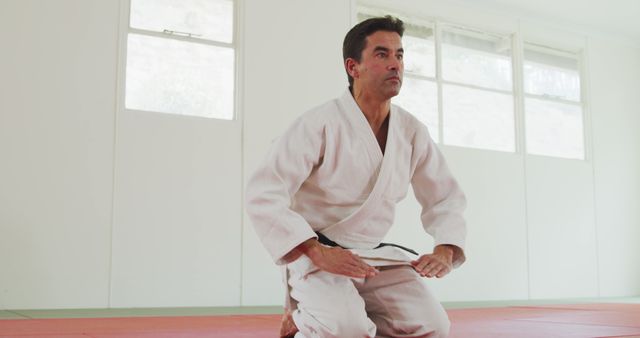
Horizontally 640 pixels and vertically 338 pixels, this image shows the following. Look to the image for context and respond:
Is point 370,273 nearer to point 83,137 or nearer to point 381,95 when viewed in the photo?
point 381,95

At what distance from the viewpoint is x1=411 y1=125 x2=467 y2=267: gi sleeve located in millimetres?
2645

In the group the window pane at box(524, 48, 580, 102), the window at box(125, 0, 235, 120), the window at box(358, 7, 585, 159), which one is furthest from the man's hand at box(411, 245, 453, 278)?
the window pane at box(524, 48, 580, 102)

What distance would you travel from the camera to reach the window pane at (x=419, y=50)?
7.84 m

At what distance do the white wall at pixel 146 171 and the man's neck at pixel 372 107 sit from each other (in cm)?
367

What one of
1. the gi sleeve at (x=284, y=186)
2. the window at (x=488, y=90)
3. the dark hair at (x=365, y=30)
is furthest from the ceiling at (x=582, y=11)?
the gi sleeve at (x=284, y=186)

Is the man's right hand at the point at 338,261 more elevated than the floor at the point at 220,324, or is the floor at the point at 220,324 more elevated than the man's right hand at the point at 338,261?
the man's right hand at the point at 338,261

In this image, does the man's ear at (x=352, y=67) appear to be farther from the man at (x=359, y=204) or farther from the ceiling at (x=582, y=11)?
the ceiling at (x=582, y=11)

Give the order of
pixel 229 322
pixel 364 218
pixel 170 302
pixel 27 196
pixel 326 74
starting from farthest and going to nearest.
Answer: pixel 326 74 → pixel 170 302 → pixel 27 196 → pixel 229 322 → pixel 364 218

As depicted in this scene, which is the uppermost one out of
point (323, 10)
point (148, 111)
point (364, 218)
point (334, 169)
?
point (323, 10)

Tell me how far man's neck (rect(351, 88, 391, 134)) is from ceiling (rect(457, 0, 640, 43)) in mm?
5938

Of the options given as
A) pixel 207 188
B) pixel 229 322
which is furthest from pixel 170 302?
pixel 229 322

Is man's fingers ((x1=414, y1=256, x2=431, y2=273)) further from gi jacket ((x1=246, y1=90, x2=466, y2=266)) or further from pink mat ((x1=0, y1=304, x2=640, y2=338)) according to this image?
pink mat ((x1=0, y1=304, x2=640, y2=338))

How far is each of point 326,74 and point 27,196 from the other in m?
3.08

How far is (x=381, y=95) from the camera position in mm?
2598
